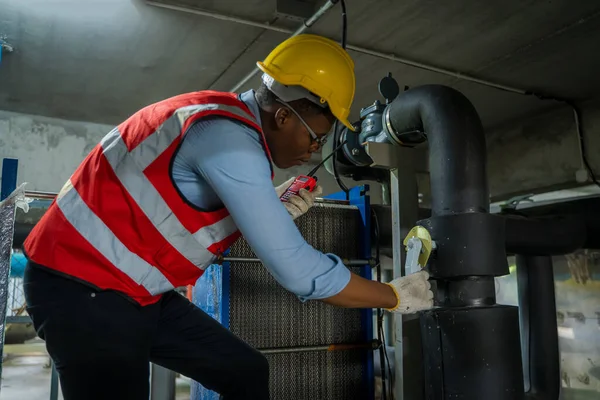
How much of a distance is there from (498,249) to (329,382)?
0.89 meters

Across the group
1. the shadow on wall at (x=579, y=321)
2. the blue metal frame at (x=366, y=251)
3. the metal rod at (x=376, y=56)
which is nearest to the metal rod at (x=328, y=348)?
the blue metal frame at (x=366, y=251)

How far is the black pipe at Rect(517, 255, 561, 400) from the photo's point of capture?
243cm

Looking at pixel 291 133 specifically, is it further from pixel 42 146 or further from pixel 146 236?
pixel 42 146

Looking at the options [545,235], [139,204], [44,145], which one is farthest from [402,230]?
[44,145]

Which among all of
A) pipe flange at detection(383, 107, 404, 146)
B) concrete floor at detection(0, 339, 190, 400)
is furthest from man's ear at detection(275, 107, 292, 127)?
concrete floor at detection(0, 339, 190, 400)

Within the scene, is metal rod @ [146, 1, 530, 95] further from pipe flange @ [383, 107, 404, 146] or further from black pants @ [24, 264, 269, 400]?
black pants @ [24, 264, 269, 400]

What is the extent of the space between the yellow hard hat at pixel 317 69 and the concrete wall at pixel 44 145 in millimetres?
2943

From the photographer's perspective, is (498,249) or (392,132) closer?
(498,249)

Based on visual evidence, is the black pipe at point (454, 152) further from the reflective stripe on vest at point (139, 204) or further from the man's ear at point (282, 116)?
the reflective stripe on vest at point (139, 204)

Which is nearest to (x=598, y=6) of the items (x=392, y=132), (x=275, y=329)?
(x=392, y=132)

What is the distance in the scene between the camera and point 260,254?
1.03 meters

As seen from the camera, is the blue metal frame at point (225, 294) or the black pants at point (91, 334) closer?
the black pants at point (91, 334)

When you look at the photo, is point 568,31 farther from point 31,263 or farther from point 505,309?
point 31,263

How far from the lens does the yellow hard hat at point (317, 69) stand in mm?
1192
